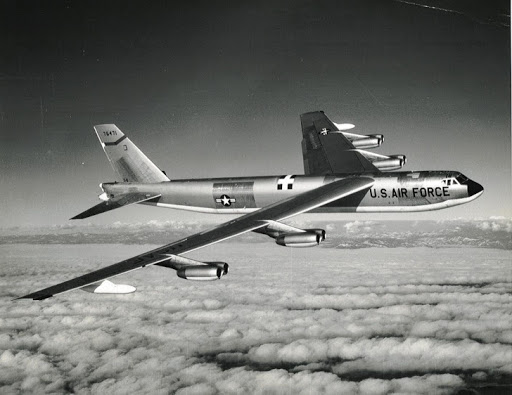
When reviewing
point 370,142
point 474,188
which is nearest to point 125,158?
point 370,142

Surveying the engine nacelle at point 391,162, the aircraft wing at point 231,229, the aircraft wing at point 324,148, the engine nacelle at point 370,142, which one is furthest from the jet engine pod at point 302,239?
the engine nacelle at point 370,142

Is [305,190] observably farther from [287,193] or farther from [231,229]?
[231,229]

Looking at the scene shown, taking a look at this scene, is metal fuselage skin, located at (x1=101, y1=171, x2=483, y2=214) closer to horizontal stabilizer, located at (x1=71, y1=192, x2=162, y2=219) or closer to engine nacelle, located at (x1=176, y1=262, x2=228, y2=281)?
horizontal stabilizer, located at (x1=71, y1=192, x2=162, y2=219)

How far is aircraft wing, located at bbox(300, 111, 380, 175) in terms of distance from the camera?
44.1 ft

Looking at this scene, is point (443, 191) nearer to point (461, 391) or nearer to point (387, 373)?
point (387, 373)

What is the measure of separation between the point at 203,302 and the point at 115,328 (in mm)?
2501

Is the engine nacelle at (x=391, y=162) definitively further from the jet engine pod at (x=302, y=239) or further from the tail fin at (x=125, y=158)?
the tail fin at (x=125, y=158)

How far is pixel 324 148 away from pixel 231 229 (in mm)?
4604

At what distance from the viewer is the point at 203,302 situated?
44.8ft

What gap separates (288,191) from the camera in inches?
494

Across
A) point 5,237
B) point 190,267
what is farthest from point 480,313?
point 5,237

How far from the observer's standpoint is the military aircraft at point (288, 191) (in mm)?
10695

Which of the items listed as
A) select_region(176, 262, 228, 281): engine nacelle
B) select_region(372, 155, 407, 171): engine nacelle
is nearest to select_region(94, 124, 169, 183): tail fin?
select_region(176, 262, 228, 281): engine nacelle

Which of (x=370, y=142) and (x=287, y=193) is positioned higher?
(x=370, y=142)
